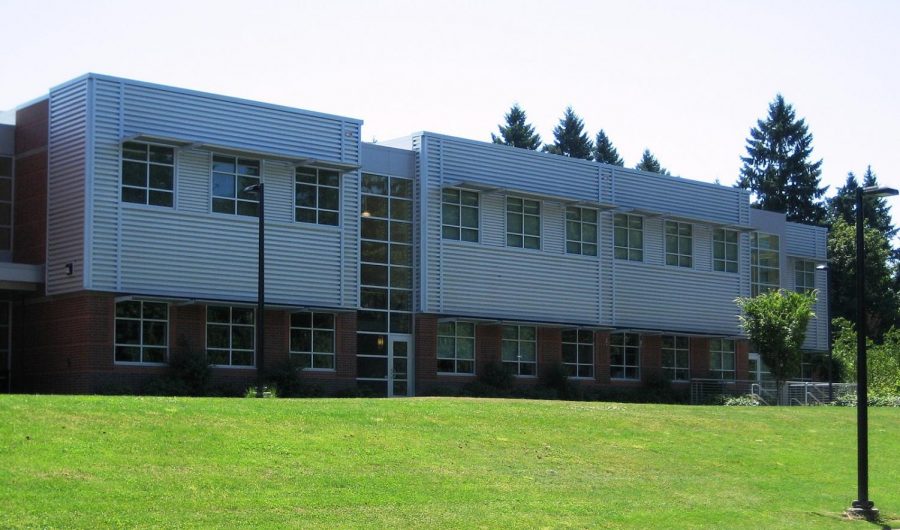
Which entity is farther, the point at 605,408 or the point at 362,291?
the point at 362,291

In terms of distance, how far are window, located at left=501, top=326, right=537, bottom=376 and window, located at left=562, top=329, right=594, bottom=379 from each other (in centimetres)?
165

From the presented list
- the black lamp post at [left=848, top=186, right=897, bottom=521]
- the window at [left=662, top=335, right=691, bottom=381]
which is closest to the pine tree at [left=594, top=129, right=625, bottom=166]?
the window at [left=662, top=335, right=691, bottom=381]

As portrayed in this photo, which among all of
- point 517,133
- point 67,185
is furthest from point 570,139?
point 67,185

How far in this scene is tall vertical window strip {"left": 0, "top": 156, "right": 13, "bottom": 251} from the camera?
3784cm

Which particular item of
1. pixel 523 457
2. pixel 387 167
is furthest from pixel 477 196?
pixel 523 457

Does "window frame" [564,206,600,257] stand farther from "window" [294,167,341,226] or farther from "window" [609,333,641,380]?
"window" [294,167,341,226]

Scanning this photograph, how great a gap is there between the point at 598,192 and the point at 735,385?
11.3 metres

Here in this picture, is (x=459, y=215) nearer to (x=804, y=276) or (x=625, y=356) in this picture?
(x=625, y=356)

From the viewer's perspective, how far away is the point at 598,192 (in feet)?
159

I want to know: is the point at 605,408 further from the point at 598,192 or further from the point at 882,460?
Answer: the point at 598,192

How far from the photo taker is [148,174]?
35812mm

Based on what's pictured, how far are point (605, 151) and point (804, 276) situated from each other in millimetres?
30915

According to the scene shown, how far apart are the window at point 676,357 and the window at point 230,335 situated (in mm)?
19515

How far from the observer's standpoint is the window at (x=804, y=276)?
61.3m
